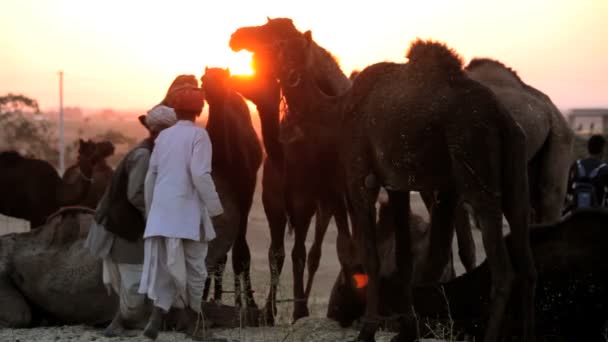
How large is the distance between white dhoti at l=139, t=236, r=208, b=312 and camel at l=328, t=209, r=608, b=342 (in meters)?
1.74

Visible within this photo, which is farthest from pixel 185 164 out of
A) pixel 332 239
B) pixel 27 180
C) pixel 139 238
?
pixel 332 239

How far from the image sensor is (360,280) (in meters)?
8.48

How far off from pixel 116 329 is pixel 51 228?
186 cm

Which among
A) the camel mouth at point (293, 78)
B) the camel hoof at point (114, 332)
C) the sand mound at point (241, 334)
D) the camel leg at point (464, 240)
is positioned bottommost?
the sand mound at point (241, 334)

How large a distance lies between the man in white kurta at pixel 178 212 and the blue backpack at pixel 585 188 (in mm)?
6836

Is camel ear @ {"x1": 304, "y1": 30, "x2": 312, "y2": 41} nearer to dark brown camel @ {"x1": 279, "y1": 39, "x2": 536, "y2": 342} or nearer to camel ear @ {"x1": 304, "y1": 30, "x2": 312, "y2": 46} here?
camel ear @ {"x1": 304, "y1": 30, "x2": 312, "y2": 46}

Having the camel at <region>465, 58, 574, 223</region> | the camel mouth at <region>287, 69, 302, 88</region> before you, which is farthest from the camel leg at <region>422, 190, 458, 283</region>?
the camel at <region>465, 58, 574, 223</region>

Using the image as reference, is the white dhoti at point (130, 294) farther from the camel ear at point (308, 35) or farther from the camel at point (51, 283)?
the camel ear at point (308, 35)

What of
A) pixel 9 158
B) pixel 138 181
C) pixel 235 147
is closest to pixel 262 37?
pixel 235 147

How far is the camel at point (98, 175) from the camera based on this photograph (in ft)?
42.0

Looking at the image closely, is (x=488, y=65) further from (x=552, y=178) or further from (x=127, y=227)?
(x=127, y=227)

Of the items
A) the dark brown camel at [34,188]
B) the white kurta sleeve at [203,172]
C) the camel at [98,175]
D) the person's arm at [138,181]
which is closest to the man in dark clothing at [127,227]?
the person's arm at [138,181]

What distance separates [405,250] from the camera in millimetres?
7711

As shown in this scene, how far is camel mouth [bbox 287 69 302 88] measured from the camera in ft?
26.7
